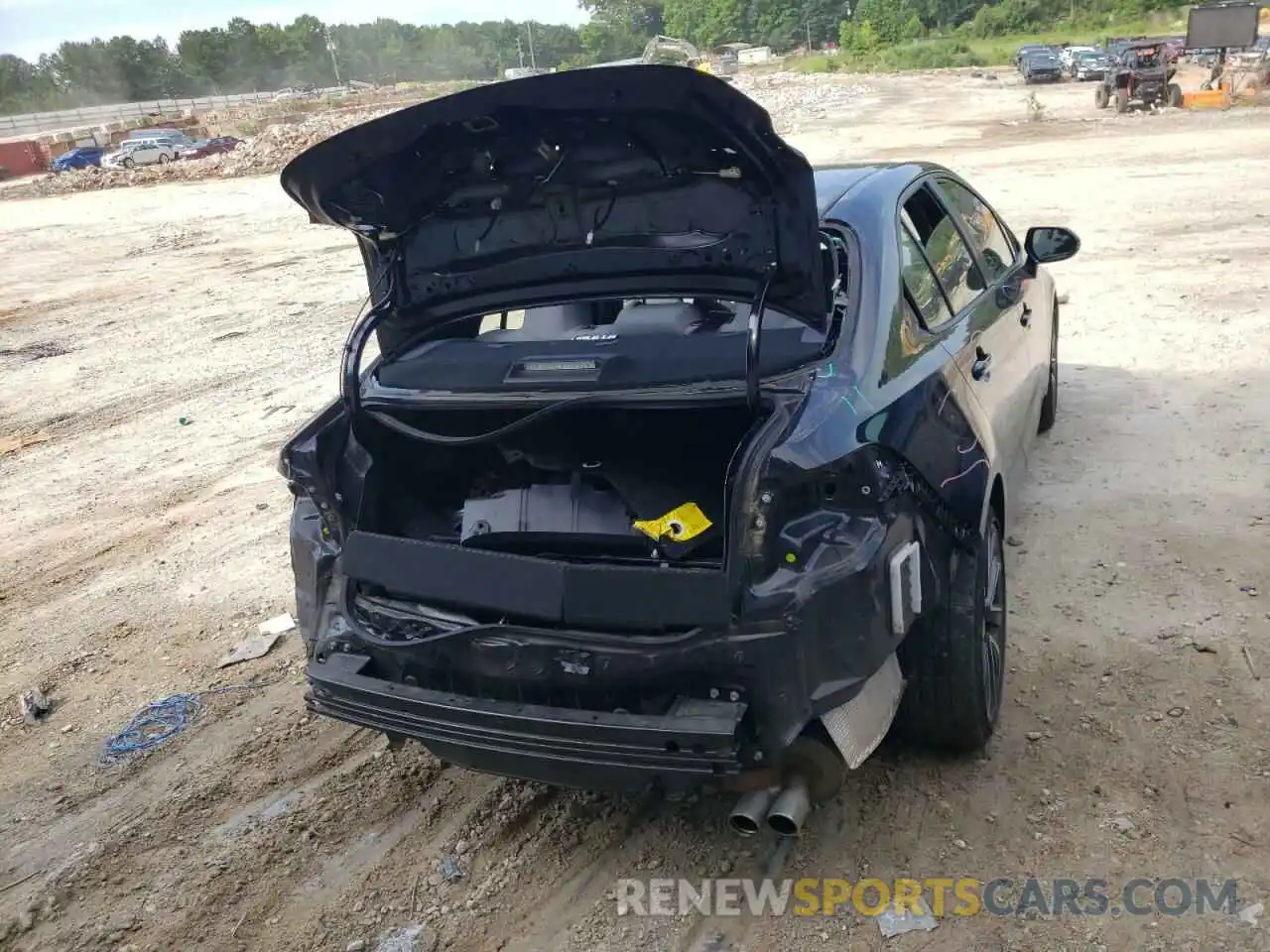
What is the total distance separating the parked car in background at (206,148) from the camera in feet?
133

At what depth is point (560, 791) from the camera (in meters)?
3.44

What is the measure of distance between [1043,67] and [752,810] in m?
42.5

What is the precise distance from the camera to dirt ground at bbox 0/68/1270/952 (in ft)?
9.71

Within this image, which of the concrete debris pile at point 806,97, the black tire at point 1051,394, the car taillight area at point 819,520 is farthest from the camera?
the concrete debris pile at point 806,97

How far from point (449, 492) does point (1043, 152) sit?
17891 millimetres

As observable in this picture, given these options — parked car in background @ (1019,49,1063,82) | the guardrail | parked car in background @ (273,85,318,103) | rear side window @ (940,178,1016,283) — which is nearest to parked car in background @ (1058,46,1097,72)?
parked car in background @ (1019,49,1063,82)

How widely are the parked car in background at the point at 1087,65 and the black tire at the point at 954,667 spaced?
135 ft

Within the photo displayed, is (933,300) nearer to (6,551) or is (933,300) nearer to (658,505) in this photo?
(658,505)

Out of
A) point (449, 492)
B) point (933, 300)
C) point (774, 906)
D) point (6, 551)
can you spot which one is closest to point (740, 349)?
point (933, 300)

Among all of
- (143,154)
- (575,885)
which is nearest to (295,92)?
(143,154)

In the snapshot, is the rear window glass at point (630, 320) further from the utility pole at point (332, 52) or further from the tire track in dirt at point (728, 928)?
the utility pole at point (332, 52)

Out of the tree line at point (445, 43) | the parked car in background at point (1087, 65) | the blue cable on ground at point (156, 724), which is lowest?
the blue cable on ground at point (156, 724)

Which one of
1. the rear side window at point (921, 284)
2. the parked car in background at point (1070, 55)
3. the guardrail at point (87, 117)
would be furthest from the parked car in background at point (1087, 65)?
the guardrail at point (87, 117)

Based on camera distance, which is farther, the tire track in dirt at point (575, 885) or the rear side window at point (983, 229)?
the rear side window at point (983, 229)
